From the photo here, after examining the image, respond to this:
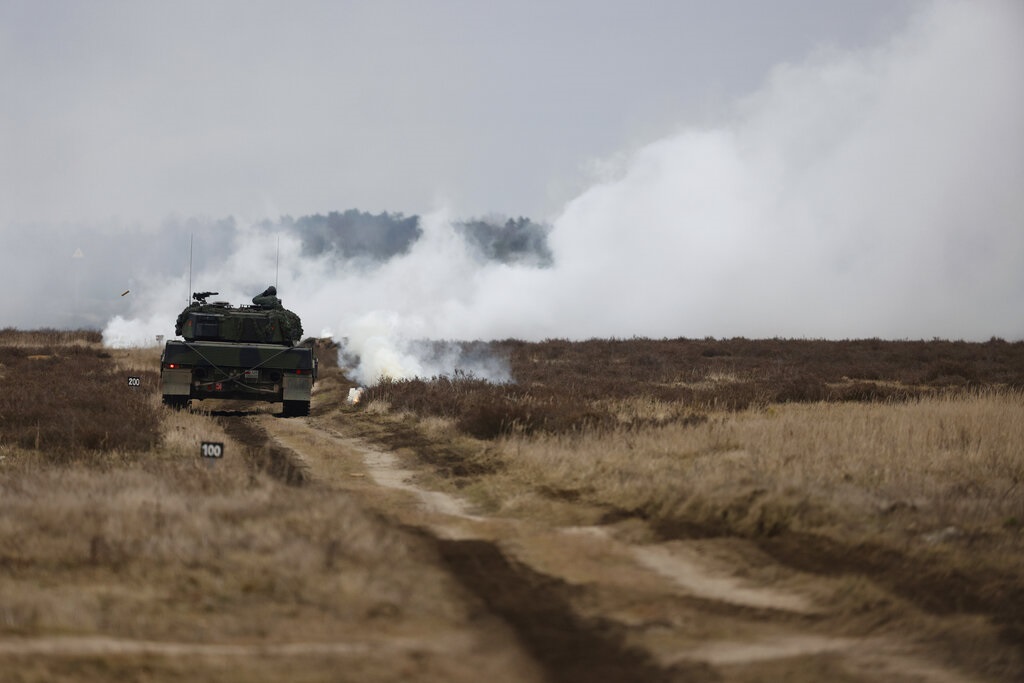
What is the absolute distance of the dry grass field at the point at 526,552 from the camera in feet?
18.4

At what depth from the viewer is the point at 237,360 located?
20.9 metres

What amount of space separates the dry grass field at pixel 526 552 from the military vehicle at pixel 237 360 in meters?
4.49

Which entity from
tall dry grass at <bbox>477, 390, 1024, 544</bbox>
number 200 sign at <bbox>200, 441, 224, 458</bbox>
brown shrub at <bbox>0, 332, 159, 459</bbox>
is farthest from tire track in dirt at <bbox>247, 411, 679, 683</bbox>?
brown shrub at <bbox>0, 332, 159, 459</bbox>

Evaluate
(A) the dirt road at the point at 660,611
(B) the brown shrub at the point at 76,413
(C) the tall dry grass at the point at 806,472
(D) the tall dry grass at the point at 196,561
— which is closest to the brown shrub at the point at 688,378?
(C) the tall dry grass at the point at 806,472

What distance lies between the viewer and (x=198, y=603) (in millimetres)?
6293

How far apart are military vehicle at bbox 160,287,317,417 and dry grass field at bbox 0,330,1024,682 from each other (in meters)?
4.49

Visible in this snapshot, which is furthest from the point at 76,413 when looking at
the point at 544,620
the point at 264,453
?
the point at 544,620

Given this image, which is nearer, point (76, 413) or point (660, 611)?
point (660, 611)

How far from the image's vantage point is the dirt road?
551cm

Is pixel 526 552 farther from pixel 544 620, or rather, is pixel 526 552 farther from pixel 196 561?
pixel 196 561

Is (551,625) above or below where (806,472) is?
below

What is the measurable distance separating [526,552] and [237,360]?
14.2 metres

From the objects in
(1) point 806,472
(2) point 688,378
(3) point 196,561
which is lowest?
(3) point 196,561

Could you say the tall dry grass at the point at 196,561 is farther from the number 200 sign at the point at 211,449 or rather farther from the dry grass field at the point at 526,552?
A: the number 200 sign at the point at 211,449
